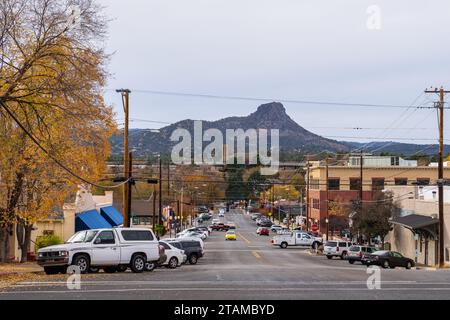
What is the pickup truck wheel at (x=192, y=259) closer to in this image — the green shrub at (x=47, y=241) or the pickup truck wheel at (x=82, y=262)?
the green shrub at (x=47, y=241)

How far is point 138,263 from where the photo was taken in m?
30.2

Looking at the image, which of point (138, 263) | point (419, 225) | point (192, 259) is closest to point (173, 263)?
point (192, 259)

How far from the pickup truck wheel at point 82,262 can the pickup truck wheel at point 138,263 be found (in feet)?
6.63

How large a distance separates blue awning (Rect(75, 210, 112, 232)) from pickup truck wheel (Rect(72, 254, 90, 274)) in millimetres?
25792

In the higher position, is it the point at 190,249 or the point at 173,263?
the point at 190,249

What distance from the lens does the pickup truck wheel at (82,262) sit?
28.5 metres

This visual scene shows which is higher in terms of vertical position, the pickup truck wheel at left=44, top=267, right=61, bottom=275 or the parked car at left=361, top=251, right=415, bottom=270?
the pickup truck wheel at left=44, top=267, right=61, bottom=275

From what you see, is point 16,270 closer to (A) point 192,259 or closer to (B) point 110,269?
(B) point 110,269

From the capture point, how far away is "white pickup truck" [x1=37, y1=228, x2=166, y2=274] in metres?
28.2

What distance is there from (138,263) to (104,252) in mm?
1686

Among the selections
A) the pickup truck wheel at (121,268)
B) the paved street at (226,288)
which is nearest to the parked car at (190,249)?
the pickup truck wheel at (121,268)

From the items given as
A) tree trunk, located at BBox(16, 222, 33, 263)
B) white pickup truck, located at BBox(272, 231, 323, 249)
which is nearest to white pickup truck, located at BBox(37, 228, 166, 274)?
tree trunk, located at BBox(16, 222, 33, 263)

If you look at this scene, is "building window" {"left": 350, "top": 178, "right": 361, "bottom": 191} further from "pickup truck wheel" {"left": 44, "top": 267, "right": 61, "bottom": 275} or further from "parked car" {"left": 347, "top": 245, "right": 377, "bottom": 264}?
"pickup truck wheel" {"left": 44, "top": 267, "right": 61, "bottom": 275}

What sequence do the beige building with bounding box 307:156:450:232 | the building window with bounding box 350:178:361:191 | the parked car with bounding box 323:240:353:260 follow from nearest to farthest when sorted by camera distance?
1. the parked car with bounding box 323:240:353:260
2. the beige building with bounding box 307:156:450:232
3. the building window with bounding box 350:178:361:191
